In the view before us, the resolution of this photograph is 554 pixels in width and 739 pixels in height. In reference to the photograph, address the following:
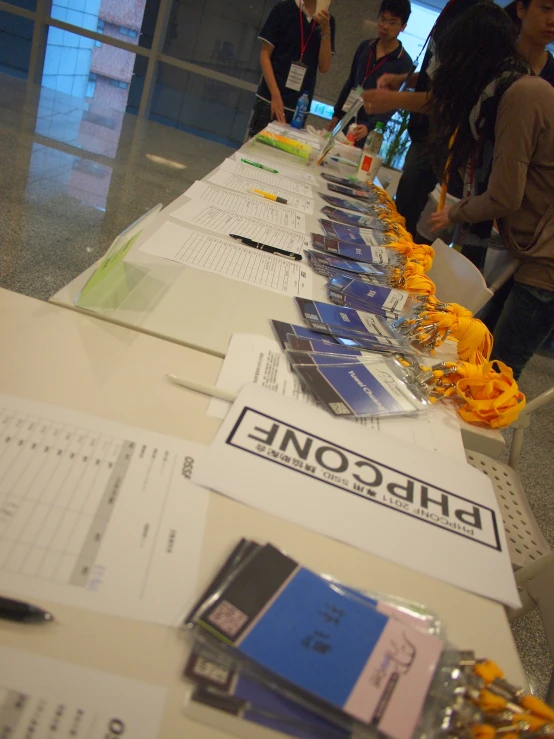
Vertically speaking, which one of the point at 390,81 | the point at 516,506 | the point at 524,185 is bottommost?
the point at 516,506

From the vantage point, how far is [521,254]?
1821mm

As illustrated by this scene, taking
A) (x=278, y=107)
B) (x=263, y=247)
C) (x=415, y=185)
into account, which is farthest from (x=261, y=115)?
(x=263, y=247)

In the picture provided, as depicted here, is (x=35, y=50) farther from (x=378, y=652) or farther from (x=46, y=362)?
(x=378, y=652)

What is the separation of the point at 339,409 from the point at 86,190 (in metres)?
3.22

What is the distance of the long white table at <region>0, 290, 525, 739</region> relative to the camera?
1.49ft

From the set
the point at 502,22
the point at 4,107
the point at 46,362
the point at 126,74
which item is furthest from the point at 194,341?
the point at 126,74

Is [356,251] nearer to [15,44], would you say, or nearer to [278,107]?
[278,107]

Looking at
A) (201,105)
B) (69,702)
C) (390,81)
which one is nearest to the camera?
(69,702)

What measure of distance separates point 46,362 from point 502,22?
184 cm

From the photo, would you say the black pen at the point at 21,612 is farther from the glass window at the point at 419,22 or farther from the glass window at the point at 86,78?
the glass window at the point at 419,22

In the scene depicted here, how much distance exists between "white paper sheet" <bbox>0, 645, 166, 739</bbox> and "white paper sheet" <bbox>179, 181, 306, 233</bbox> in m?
A: 1.38

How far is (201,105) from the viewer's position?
20.9 ft

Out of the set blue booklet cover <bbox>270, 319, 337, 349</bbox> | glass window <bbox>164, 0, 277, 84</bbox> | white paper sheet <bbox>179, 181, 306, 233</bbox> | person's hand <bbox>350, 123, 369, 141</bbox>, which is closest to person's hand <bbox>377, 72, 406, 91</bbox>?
person's hand <bbox>350, 123, 369, 141</bbox>

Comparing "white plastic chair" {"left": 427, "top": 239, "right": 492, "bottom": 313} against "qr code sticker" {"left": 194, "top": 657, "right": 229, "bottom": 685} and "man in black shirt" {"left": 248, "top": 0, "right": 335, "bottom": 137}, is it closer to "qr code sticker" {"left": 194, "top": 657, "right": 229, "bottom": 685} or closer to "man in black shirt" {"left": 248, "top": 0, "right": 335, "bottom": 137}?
"qr code sticker" {"left": 194, "top": 657, "right": 229, "bottom": 685}
